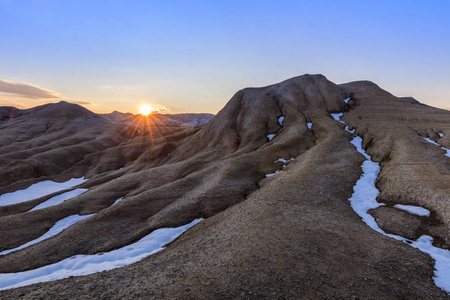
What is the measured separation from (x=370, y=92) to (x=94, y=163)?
119 m

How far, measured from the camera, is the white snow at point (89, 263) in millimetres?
21016

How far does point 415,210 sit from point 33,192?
92526 millimetres

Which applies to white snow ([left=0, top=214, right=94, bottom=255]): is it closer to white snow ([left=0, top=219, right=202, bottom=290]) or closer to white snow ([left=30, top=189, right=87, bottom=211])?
white snow ([left=0, top=219, right=202, bottom=290])

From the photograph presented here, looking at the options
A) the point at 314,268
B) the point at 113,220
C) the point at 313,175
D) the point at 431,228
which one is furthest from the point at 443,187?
the point at 113,220

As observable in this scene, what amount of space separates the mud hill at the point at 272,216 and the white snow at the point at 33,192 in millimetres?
4797

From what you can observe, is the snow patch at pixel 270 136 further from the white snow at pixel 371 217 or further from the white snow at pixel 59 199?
the white snow at pixel 59 199

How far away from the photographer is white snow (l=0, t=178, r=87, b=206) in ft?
224

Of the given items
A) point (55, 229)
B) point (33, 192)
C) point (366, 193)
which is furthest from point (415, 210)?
point (33, 192)

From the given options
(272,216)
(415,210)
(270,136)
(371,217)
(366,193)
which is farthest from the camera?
(270,136)

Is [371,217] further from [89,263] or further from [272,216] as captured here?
[89,263]

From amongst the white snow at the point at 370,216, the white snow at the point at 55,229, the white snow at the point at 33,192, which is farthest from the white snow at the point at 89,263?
the white snow at the point at 33,192

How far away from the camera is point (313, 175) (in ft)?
116

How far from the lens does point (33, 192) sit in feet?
239

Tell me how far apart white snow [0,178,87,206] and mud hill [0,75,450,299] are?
4.80m
